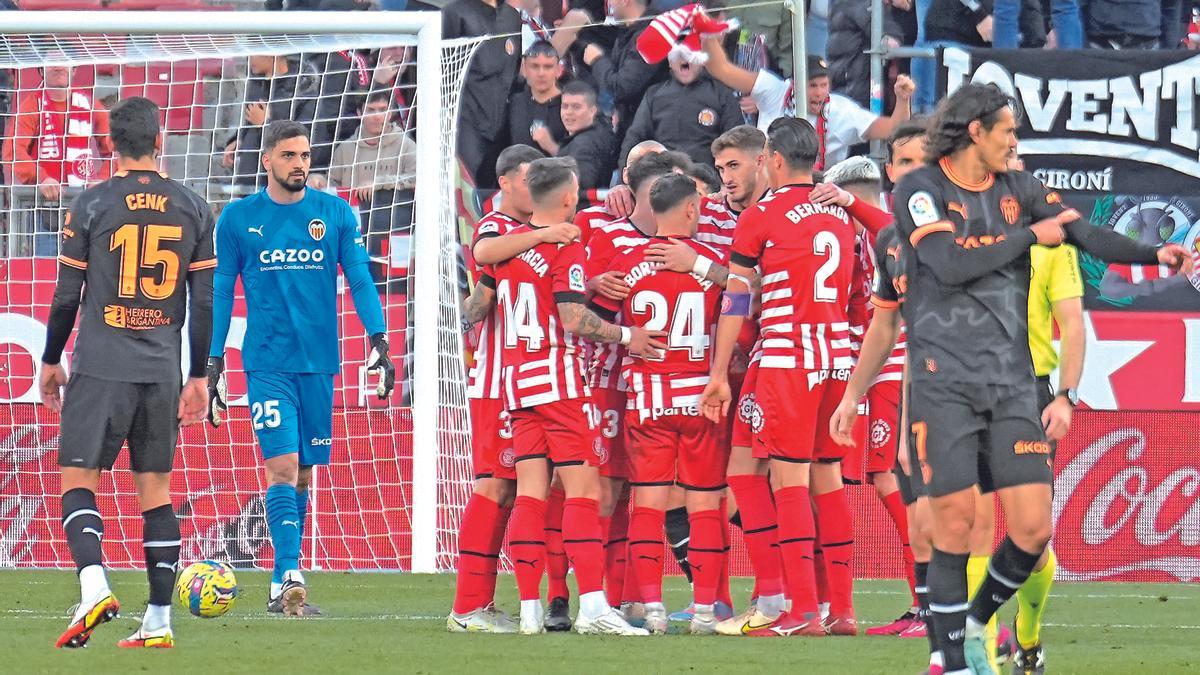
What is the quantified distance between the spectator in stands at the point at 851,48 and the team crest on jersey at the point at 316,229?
18.7 ft

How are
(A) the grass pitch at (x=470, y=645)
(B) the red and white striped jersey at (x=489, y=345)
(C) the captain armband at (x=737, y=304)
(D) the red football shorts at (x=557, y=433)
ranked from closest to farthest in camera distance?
(A) the grass pitch at (x=470, y=645) < (C) the captain armband at (x=737, y=304) < (D) the red football shorts at (x=557, y=433) < (B) the red and white striped jersey at (x=489, y=345)

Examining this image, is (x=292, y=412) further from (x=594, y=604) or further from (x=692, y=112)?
(x=692, y=112)

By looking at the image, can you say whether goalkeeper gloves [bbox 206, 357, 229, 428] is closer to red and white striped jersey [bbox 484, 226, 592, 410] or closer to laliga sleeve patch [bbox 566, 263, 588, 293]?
red and white striped jersey [bbox 484, 226, 592, 410]

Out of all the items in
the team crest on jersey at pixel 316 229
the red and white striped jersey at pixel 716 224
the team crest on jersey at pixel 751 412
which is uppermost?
the team crest on jersey at pixel 316 229

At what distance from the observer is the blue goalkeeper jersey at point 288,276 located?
8.40m

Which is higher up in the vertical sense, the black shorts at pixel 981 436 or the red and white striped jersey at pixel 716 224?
the red and white striped jersey at pixel 716 224

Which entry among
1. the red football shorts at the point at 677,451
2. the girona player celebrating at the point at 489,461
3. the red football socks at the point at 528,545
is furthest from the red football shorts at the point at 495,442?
the red football shorts at the point at 677,451

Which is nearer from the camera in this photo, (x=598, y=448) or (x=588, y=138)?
(x=598, y=448)

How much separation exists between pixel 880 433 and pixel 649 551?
1.13m

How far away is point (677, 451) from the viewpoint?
7.48 m

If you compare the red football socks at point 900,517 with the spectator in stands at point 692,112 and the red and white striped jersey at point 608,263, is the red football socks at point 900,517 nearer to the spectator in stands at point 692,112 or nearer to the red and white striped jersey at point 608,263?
the red and white striped jersey at point 608,263

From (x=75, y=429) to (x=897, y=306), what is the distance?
9.91 ft

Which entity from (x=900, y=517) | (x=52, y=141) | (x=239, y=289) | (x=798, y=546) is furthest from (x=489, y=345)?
(x=52, y=141)

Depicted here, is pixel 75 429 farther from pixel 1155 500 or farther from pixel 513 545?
pixel 1155 500
